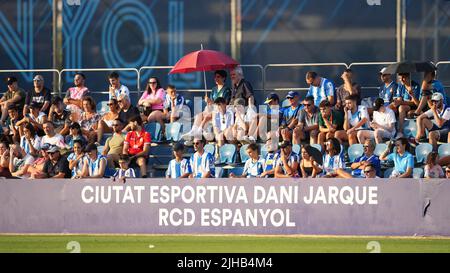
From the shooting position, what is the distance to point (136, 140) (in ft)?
64.3

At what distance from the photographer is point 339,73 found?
21750 mm

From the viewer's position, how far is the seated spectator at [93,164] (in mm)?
19094

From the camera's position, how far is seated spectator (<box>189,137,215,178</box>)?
61.1 feet

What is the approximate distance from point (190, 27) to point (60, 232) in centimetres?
604

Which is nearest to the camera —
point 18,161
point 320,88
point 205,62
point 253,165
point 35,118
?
point 253,165

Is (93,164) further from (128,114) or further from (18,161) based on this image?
(18,161)

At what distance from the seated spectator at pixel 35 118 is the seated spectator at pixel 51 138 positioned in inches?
18.0

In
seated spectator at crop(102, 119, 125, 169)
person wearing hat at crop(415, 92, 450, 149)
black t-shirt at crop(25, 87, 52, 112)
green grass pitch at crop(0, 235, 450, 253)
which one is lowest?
green grass pitch at crop(0, 235, 450, 253)

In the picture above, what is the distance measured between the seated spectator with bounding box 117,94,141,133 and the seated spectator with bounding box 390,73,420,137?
4.50 metres

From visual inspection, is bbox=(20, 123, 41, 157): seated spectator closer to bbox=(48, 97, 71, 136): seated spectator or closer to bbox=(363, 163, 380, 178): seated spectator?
bbox=(48, 97, 71, 136): seated spectator

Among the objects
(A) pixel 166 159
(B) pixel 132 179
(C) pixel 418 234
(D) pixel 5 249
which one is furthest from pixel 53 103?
(C) pixel 418 234

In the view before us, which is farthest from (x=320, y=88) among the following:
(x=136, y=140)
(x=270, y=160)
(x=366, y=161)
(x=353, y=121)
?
(x=136, y=140)

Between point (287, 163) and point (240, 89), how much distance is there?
217 centimetres

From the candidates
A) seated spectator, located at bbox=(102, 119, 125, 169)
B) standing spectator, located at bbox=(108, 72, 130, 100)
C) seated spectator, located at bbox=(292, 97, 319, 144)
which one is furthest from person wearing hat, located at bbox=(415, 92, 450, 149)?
standing spectator, located at bbox=(108, 72, 130, 100)
